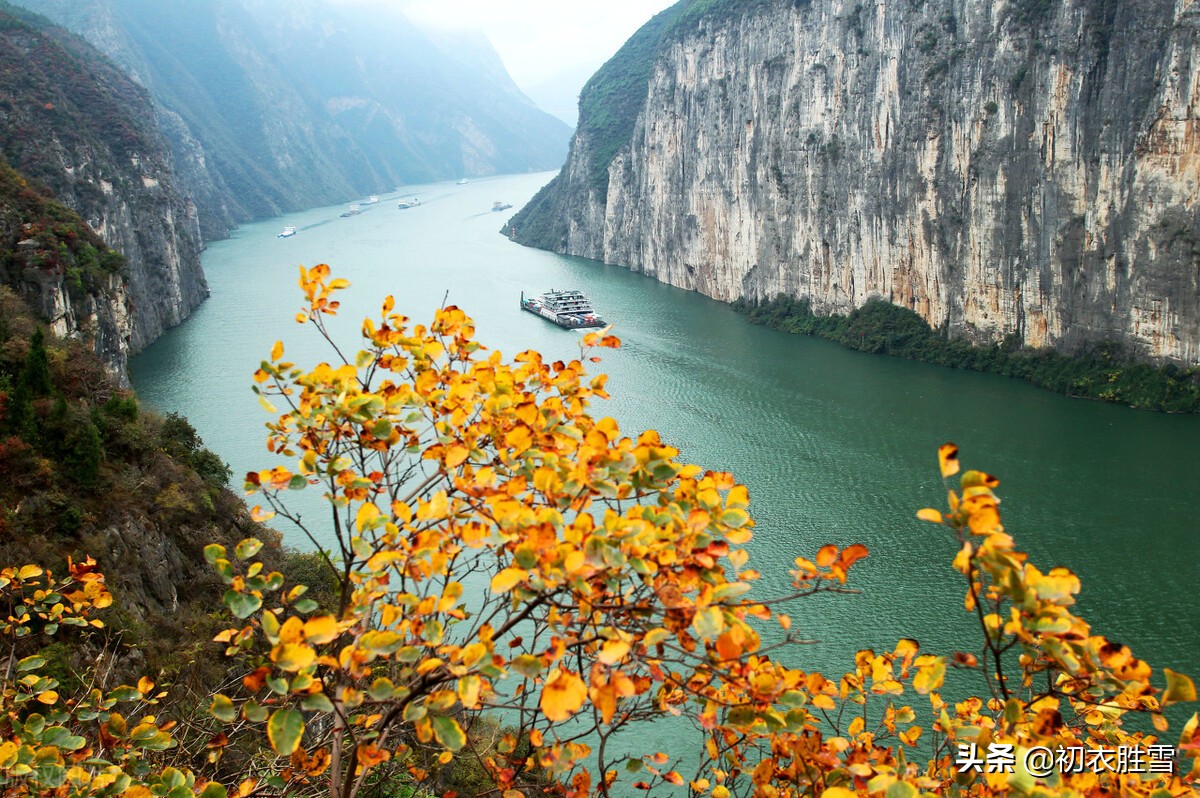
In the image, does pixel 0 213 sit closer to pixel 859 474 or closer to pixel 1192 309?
pixel 859 474

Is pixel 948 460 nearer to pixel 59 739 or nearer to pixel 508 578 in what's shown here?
pixel 508 578

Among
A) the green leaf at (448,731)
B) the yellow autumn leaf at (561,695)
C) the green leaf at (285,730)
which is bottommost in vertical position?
the green leaf at (285,730)

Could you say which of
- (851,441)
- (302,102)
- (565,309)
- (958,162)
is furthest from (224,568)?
(302,102)

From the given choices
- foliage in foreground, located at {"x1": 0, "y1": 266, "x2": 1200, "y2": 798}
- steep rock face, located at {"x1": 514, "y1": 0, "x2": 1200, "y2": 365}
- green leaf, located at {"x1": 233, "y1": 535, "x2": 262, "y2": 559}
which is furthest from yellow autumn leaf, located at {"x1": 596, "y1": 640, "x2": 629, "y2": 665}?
steep rock face, located at {"x1": 514, "y1": 0, "x2": 1200, "y2": 365}

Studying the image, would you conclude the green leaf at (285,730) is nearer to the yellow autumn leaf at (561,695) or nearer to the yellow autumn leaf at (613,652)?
the yellow autumn leaf at (561,695)

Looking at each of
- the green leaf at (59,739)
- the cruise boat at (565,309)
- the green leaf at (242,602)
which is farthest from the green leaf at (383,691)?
the cruise boat at (565,309)

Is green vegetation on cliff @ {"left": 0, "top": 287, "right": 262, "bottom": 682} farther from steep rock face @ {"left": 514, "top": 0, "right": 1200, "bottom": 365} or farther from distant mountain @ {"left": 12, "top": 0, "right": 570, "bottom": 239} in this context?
distant mountain @ {"left": 12, "top": 0, "right": 570, "bottom": 239}

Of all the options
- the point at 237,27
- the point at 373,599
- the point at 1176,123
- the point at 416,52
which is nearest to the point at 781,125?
the point at 1176,123
